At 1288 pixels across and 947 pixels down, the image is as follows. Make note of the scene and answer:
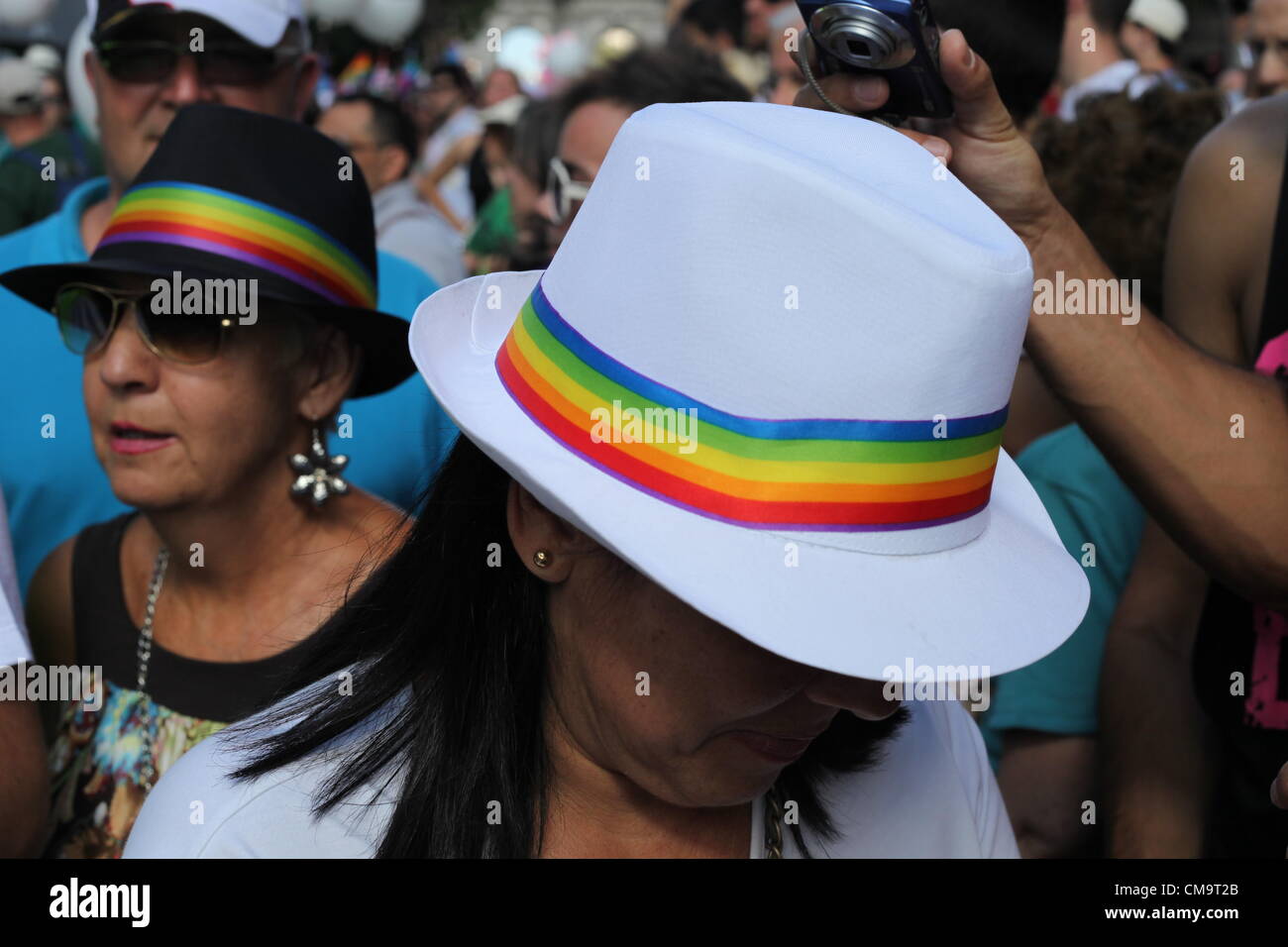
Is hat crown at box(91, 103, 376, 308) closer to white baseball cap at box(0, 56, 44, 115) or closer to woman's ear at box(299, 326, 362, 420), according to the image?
woman's ear at box(299, 326, 362, 420)

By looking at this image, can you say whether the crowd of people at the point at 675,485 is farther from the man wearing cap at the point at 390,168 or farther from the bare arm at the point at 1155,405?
the man wearing cap at the point at 390,168

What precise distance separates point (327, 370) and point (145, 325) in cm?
35

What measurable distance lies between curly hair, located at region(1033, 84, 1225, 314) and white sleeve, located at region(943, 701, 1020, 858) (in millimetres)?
1332

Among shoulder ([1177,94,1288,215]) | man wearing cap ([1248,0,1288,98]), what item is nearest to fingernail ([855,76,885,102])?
shoulder ([1177,94,1288,215])

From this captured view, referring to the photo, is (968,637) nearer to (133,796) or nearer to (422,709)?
(422,709)

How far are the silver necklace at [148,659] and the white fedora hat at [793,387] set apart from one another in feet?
3.53

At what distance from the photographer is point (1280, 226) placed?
206 centimetres

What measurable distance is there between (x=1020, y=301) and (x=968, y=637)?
1.05 feet

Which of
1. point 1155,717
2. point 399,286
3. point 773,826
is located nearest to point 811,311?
point 773,826

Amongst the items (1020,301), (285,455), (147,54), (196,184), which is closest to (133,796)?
(285,455)

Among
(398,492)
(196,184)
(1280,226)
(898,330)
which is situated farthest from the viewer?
(398,492)

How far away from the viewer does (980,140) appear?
1.84 metres

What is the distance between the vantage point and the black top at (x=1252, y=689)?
2.01 m

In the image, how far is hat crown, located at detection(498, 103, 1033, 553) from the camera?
1.26 metres
